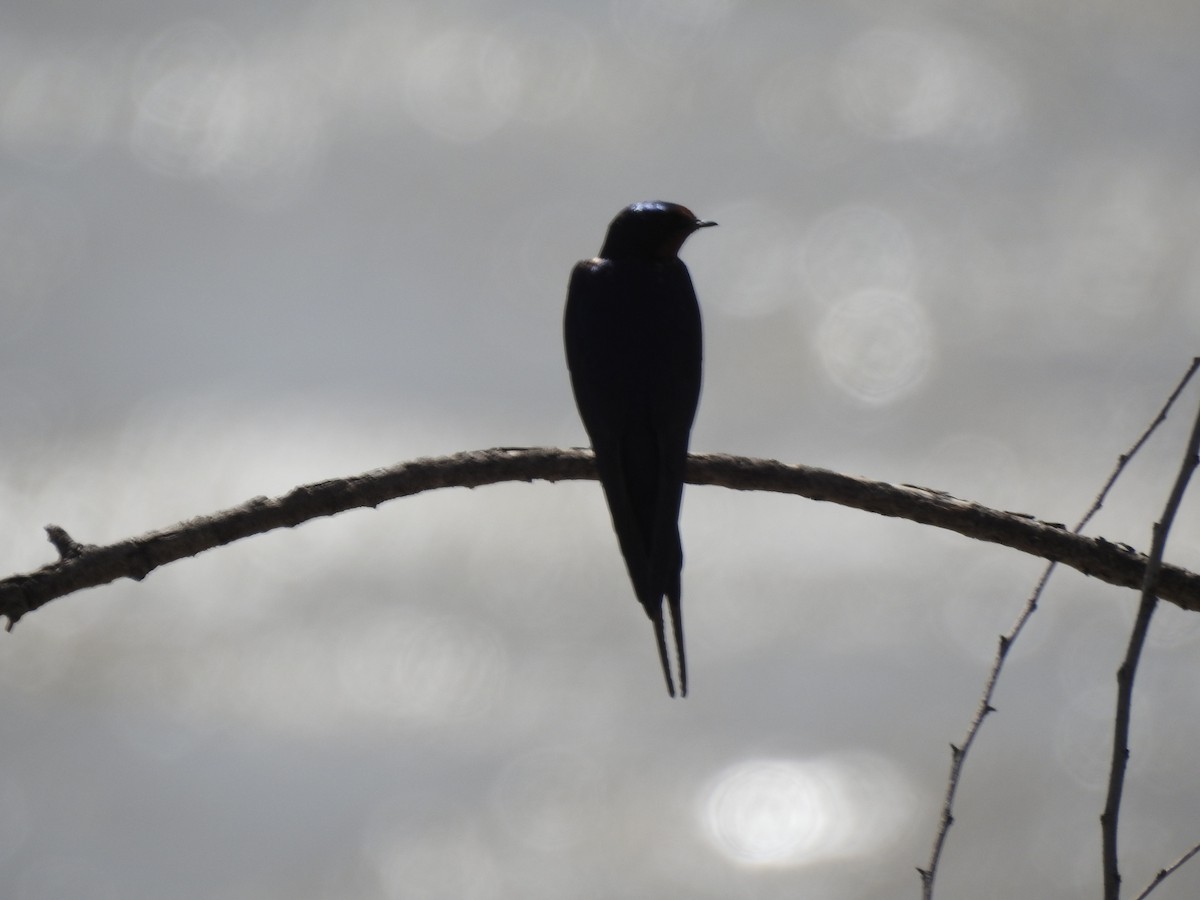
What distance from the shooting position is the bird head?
147cm

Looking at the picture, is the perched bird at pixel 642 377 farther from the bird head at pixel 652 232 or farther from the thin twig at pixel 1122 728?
the thin twig at pixel 1122 728

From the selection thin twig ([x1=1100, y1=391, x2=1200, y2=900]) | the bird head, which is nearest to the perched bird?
the bird head

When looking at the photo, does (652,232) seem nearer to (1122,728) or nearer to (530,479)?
(530,479)

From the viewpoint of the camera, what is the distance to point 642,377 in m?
1.27

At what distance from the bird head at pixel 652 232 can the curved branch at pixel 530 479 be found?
356 mm

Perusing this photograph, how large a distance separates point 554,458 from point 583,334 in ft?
0.74

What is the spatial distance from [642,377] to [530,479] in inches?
7.4

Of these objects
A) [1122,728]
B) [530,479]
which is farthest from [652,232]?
[1122,728]

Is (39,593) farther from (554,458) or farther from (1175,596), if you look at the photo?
(1175,596)

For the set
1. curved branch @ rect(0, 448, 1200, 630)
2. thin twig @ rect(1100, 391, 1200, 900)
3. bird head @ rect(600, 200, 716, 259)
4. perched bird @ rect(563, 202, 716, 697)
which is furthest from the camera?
bird head @ rect(600, 200, 716, 259)

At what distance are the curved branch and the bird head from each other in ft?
1.17

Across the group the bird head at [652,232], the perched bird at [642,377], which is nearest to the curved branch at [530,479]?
the perched bird at [642,377]

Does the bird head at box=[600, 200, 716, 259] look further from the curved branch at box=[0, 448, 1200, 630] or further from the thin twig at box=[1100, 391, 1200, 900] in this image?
the thin twig at box=[1100, 391, 1200, 900]

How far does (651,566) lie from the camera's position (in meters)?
1.13
